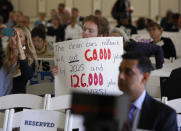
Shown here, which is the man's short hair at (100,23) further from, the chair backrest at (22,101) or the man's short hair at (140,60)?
the man's short hair at (140,60)

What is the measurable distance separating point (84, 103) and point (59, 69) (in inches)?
95.5

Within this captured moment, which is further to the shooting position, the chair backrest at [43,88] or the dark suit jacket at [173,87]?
the chair backrest at [43,88]

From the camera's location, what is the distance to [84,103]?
100 centimetres

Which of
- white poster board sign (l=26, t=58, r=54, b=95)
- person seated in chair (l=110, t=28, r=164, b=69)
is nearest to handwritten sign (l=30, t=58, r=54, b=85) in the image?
white poster board sign (l=26, t=58, r=54, b=95)

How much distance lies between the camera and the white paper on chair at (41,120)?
2.94 meters

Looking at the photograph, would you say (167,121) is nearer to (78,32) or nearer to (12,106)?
(12,106)

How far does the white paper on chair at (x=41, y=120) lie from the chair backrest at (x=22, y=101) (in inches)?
10.7

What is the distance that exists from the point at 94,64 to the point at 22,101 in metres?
0.66

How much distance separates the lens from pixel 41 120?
9.71 feet

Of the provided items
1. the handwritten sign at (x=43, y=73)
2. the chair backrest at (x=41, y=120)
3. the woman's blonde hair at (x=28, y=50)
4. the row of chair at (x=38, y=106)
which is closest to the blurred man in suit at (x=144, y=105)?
the row of chair at (x=38, y=106)

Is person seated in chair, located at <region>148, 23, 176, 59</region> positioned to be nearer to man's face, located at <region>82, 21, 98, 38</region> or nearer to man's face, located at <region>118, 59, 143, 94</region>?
man's face, located at <region>82, 21, 98, 38</region>

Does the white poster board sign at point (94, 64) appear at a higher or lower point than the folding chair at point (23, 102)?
higher

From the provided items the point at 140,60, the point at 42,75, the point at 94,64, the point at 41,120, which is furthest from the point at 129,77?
the point at 42,75

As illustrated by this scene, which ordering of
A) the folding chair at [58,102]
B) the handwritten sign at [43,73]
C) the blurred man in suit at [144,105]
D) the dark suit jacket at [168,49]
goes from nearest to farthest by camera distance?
the blurred man in suit at [144,105]
the folding chair at [58,102]
the handwritten sign at [43,73]
the dark suit jacket at [168,49]
